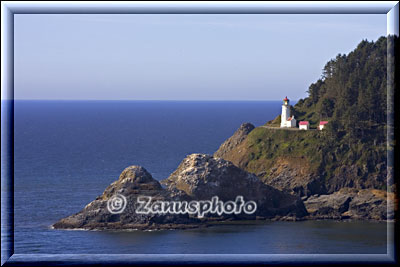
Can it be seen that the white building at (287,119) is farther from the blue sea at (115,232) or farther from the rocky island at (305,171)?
the blue sea at (115,232)

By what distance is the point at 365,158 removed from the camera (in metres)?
95.4

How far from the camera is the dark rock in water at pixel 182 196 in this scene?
77.0m

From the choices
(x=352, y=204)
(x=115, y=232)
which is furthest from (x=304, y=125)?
(x=115, y=232)

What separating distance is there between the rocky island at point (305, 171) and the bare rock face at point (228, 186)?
0.09 m

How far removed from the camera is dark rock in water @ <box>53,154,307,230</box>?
253 ft

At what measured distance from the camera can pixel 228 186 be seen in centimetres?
8550

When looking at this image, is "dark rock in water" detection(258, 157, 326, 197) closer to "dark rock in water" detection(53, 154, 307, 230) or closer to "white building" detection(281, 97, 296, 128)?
"dark rock in water" detection(53, 154, 307, 230)

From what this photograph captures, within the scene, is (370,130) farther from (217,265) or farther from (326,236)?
(217,265)

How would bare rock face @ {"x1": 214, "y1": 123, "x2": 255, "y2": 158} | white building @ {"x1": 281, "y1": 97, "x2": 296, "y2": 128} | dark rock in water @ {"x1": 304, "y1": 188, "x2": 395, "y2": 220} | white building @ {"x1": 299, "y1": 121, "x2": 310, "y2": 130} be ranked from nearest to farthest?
dark rock in water @ {"x1": 304, "y1": 188, "x2": 395, "y2": 220}, white building @ {"x1": 299, "y1": 121, "x2": 310, "y2": 130}, white building @ {"x1": 281, "y1": 97, "x2": 296, "y2": 128}, bare rock face @ {"x1": 214, "y1": 123, "x2": 255, "y2": 158}

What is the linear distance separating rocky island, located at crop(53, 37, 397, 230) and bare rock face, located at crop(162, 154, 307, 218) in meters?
0.09

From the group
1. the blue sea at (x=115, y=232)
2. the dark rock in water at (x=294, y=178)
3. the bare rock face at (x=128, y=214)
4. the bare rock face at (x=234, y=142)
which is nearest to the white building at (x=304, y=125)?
the dark rock in water at (x=294, y=178)

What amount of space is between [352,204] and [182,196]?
55.8 feet

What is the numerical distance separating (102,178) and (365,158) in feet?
96.6

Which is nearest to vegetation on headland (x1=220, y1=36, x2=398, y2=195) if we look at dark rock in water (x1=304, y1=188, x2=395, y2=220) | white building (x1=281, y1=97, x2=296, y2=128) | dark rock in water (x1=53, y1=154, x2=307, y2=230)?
white building (x1=281, y1=97, x2=296, y2=128)
